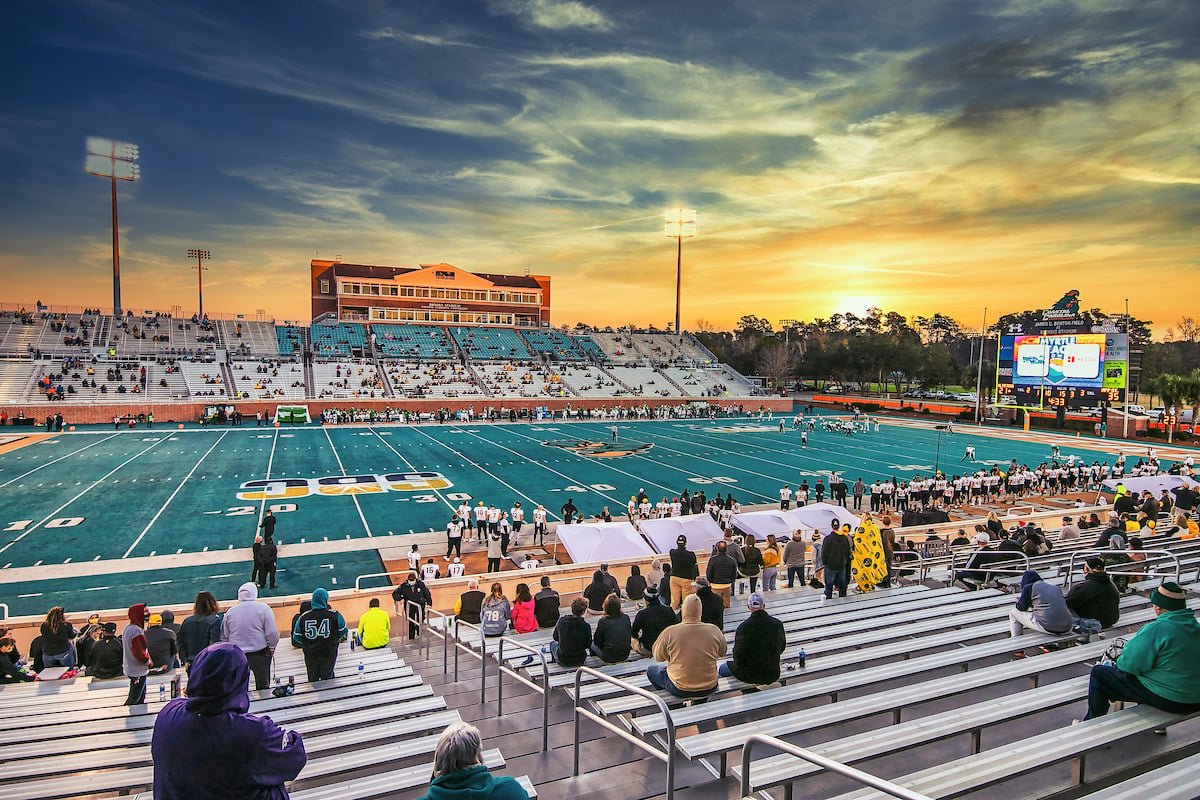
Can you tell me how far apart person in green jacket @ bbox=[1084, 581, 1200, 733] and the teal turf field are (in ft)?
48.0

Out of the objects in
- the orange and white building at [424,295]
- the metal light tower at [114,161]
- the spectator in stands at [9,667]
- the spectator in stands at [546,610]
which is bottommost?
the spectator in stands at [9,667]

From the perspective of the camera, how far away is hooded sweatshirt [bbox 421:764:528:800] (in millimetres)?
2656

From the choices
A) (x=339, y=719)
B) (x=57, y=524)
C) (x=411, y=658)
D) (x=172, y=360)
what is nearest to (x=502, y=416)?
(x=172, y=360)

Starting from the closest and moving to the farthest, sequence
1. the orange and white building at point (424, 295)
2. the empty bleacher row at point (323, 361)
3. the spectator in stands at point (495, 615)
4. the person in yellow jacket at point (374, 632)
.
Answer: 1. the spectator in stands at point (495, 615)
2. the person in yellow jacket at point (374, 632)
3. the empty bleacher row at point (323, 361)
4. the orange and white building at point (424, 295)

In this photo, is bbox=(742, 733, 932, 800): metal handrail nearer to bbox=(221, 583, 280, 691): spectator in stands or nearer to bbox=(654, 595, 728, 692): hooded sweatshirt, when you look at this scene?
bbox=(654, 595, 728, 692): hooded sweatshirt

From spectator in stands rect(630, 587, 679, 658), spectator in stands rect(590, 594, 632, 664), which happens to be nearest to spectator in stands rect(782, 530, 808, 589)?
spectator in stands rect(630, 587, 679, 658)

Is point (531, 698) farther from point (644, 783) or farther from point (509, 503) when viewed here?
point (509, 503)

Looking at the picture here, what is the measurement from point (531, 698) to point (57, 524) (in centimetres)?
2038

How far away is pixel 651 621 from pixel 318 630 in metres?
3.23

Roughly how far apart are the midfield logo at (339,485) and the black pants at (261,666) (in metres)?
19.6

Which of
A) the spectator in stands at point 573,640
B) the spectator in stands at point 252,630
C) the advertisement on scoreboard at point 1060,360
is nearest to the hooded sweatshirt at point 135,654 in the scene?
the spectator in stands at point 252,630

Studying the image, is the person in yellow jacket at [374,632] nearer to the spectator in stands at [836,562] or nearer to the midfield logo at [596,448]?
the spectator in stands at [836,562]

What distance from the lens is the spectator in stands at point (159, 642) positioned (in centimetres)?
716

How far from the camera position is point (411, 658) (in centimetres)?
894
